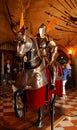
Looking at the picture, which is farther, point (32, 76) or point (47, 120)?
point (47, 120)

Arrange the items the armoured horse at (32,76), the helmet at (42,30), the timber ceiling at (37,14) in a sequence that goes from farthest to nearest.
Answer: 1. the timber ceiling at (37,14)
2. the helmet at (42,30)
3. the armoured horse at (32,76)

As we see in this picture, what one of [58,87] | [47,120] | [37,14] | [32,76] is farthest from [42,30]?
[37,14]

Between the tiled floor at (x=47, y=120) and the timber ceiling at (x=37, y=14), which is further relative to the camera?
the timber ceiling at (x=37, y=14)

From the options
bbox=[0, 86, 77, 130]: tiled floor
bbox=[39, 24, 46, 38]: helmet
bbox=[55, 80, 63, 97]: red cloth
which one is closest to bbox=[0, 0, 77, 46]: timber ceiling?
bbox=[0, 86, 77, 130]: tiled floor

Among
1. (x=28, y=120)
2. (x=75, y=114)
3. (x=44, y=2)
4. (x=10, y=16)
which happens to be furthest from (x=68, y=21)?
(x=28, y=120)

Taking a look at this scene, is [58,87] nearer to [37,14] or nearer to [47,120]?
[47,120]

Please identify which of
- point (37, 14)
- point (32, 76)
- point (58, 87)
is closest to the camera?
point (32, 76)

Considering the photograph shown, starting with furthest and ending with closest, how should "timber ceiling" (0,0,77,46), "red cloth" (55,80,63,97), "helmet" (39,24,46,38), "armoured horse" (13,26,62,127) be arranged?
"timber ceiling" (0,0,77,46) → "red cloth" (55,80,63,97) → "helmet" (39,24,46,38) → "armoured horse" (13,26,62,127)

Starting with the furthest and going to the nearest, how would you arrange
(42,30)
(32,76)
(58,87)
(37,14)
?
(37,14) → (58,87) → (42,30) → (32,76)

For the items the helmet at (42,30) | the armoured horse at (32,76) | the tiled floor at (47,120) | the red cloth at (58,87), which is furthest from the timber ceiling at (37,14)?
the armoured horse at (32,76)

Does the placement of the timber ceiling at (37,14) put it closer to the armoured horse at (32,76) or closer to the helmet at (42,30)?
the helmet at (42,30)

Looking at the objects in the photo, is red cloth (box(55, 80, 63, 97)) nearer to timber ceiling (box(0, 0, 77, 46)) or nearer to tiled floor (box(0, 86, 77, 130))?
tiled floor (box(0, 86, 77, 130))

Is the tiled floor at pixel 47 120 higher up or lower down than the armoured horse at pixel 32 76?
lower down

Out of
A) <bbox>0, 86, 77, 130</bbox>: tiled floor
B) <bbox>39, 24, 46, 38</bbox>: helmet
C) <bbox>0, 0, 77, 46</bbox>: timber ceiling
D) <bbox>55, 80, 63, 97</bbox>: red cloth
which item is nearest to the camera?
<bbox>39, 24, 46, 38</bbox>: helmet
